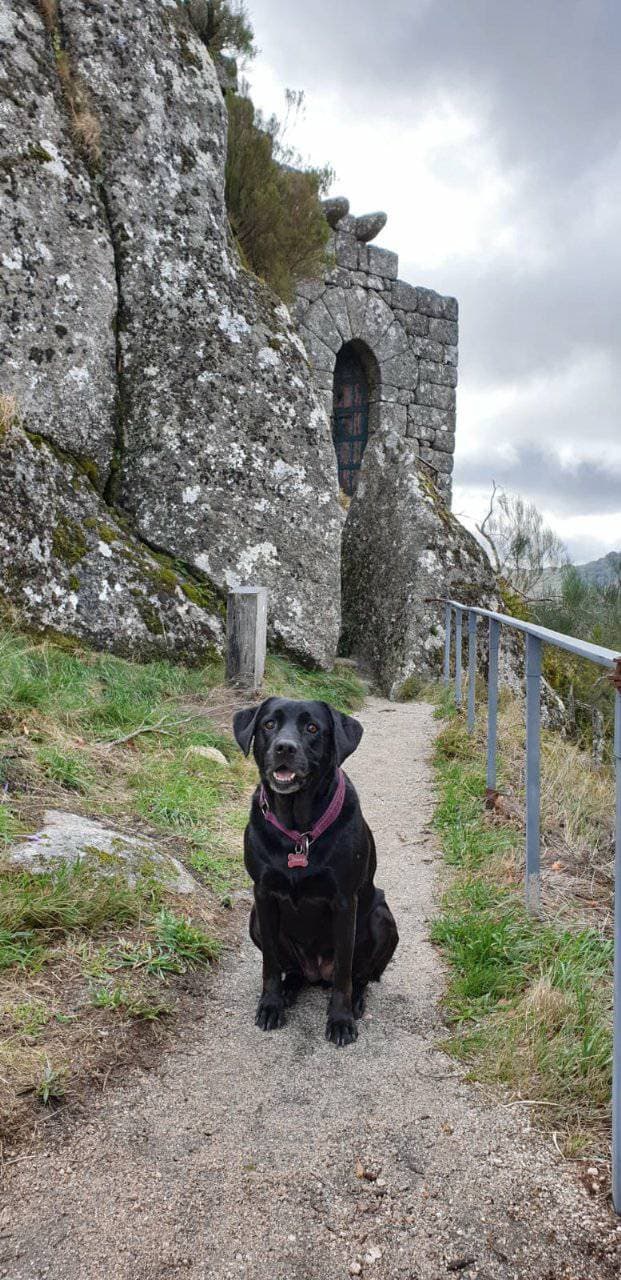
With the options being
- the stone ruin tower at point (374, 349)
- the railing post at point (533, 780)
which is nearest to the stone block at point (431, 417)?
the stone ruin tower at point (374, 349)

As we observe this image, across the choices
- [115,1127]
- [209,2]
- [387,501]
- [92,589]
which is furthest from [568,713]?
[209,2]

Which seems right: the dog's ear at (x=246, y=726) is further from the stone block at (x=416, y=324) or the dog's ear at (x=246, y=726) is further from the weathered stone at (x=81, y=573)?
the stone block at (x=416, y=324)

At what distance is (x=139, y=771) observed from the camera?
4238mm

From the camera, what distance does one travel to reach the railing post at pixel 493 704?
446 centimetres

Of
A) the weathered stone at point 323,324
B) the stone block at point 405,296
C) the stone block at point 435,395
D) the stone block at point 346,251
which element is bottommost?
the stone block at point 435,395

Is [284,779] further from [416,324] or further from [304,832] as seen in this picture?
[416,324]

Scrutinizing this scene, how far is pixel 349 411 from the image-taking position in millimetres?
14336

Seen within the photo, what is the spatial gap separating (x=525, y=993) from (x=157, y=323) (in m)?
5.82

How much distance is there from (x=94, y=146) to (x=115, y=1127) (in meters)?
6.87

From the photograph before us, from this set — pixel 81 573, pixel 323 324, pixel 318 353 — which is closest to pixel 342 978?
pixel 81 573

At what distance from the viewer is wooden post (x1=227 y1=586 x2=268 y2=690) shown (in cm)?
611

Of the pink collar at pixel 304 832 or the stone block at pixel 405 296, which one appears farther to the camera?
the stone block at pixel 405 296

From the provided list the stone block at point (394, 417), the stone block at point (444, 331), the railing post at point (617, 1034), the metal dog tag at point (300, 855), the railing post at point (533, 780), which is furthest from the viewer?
the stone block at point (444, 331)

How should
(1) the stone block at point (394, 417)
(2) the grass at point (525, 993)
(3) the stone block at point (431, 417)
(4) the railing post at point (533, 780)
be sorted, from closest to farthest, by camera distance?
(2) the grass at point (525, 993) < (4) the railing post at point (533, 780) < (1) the stone block at point (394, 417) < (3) the stone block at point (431, 417)
